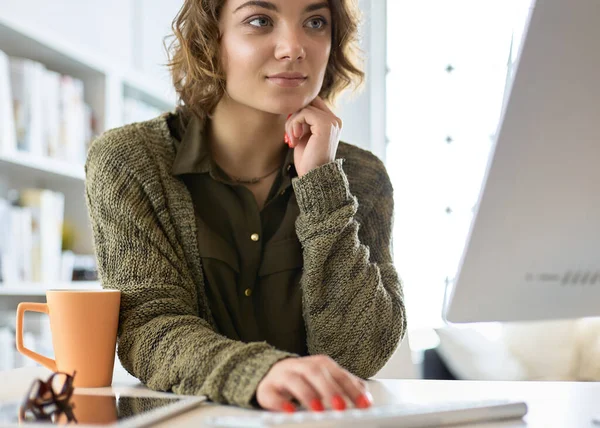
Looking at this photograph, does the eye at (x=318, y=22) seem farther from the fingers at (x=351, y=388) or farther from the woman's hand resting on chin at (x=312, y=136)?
the fingers at (x=351, y=388)

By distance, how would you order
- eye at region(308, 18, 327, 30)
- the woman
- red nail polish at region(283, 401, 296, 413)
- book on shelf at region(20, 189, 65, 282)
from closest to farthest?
red nail polish at region(283, 401, 296, 413)
the woman
eye at region(308, 18, 327, 30)
book on shelf at region(20, 189, 65, 282)

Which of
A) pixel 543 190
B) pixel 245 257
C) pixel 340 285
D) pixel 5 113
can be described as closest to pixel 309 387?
pixel 543 190

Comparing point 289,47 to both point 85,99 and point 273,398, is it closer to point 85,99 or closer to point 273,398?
point 273,398

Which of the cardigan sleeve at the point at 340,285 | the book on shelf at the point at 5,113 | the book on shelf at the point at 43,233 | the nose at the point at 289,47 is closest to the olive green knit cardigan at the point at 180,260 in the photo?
the cardigan sleeve at the point at 340,285

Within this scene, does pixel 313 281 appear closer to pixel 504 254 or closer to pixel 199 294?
pixel 199 294

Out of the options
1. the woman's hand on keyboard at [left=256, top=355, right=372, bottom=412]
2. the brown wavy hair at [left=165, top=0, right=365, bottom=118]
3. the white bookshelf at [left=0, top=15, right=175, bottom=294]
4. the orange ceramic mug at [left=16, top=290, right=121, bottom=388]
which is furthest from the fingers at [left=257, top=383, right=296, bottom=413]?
the white bookshelf at [left=0, top=15, right=175, bottom=294]

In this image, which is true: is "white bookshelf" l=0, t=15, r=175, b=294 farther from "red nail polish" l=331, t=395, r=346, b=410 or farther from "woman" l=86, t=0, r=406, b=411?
"red nail polish" l=331, t=395, r=346, b=410

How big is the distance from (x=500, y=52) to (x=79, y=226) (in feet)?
6.66

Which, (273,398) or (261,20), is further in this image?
(261,20)

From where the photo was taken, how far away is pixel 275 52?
1.21 m

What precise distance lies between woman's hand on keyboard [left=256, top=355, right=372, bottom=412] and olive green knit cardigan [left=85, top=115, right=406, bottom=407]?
24 centimetres

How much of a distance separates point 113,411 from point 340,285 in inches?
20.5

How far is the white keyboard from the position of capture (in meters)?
0.56

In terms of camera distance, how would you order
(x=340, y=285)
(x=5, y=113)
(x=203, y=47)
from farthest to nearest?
(x=5, y=113)
(x=203, y=47)
(x=340, y=285)
